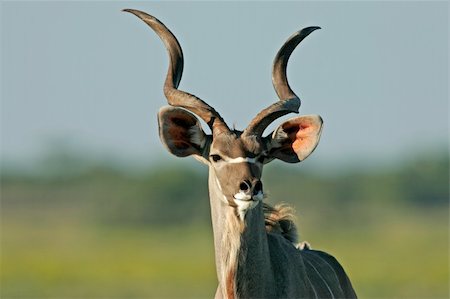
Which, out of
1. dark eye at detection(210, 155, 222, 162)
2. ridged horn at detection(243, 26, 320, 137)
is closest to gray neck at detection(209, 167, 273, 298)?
dark eye at detection(210, 155, 222, 162)

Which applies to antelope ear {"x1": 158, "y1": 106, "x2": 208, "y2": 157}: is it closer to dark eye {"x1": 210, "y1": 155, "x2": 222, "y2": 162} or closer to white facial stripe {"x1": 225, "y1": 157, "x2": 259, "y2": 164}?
dark eye {"x1": 210, "y1": 155, "x2": 222, "y2": 162}

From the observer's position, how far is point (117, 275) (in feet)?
123

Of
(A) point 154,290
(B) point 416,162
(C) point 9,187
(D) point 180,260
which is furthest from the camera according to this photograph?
(B) point 416,162

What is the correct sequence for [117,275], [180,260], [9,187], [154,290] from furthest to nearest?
[9,187] → [180,260] → [117,275] → [154,290]

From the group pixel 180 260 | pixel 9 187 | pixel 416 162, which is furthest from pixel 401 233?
pixel 416 162

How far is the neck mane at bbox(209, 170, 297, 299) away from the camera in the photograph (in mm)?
10672

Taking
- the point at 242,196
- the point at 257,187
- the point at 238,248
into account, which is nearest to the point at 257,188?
the point at 257,187

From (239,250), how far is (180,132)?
88 centimetres

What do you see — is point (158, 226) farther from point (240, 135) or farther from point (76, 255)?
point (240, 135)

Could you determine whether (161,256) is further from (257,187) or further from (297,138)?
(257,187)

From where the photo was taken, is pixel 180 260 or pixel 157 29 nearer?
pixel 157 29

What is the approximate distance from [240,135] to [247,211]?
52 centimetres

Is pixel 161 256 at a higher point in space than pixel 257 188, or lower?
lower

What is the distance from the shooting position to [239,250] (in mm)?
10703
